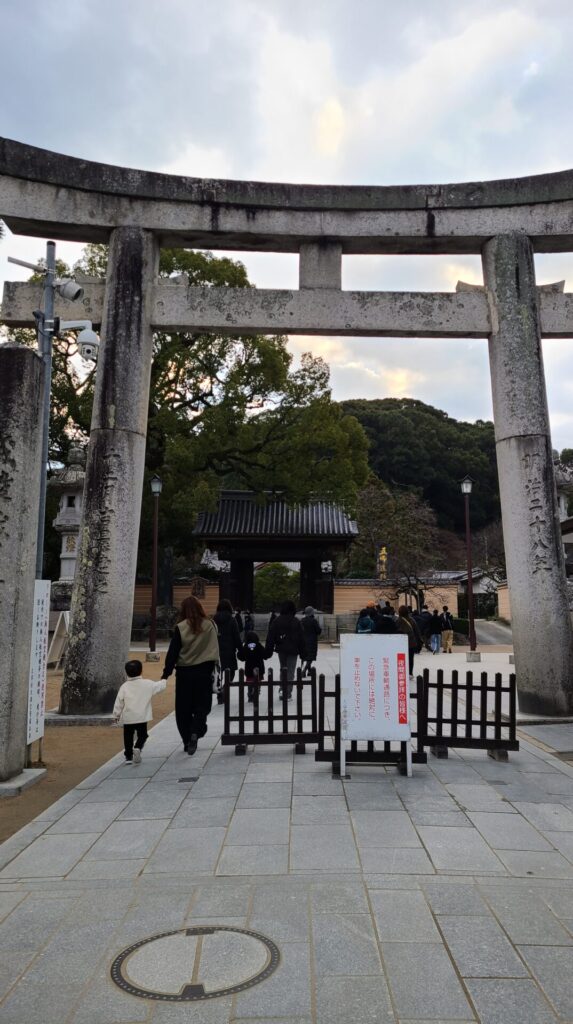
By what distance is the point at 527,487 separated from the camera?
29.0 feet

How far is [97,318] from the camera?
31.6 feet

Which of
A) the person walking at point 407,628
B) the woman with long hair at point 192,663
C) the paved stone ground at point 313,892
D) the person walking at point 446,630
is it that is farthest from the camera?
the person walking at point 446,630

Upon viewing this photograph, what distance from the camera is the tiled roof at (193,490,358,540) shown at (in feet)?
92.4

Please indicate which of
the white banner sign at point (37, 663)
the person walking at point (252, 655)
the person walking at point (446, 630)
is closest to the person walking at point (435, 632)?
the person walking at point (446, 630)

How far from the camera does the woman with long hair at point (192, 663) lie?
6.67 meters

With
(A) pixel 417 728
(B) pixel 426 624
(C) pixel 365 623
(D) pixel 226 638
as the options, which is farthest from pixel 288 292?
(B) pixel 426 624

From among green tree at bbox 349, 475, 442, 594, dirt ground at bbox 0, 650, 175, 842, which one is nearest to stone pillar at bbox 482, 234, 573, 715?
dirt ground at bbox 0, 650, 175, 842

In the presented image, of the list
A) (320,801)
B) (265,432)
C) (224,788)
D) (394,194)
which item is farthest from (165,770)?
(265,432)

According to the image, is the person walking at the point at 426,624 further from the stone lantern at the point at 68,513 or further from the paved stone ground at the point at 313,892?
the paved stone ground at the point at 313,892

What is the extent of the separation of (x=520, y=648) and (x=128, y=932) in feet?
22.5

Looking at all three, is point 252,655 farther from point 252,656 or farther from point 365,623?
point 365,623

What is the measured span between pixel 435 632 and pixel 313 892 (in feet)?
54.0

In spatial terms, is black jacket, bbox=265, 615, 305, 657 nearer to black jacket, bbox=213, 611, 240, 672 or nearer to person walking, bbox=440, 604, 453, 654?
black jacket, bbox=213, 611, 240, 672

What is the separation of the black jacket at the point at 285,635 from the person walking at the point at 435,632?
1029 centimetres
